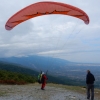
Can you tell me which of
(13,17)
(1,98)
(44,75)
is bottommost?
(1,98)

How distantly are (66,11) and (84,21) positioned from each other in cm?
161

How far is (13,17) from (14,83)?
15.2 meters

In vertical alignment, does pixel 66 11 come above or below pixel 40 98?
above

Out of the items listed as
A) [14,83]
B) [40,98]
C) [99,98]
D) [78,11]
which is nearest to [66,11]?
[78,11]

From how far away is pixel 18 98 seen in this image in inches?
682

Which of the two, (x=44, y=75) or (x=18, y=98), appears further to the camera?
(x=44, y=75)

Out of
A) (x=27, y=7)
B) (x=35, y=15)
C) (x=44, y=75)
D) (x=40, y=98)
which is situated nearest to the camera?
(x=27, y=7)

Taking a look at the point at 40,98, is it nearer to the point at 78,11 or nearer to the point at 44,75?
the point at 44,75

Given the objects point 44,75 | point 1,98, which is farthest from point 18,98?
point 44,75

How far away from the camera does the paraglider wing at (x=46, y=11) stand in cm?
1443

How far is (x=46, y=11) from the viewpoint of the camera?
15.0m

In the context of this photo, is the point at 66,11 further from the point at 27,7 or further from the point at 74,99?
the point at 74,99

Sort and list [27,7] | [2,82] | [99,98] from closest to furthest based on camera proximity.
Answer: [27,7]
[99,98]
[2,82]

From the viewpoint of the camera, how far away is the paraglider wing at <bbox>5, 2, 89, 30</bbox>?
47.3ft
